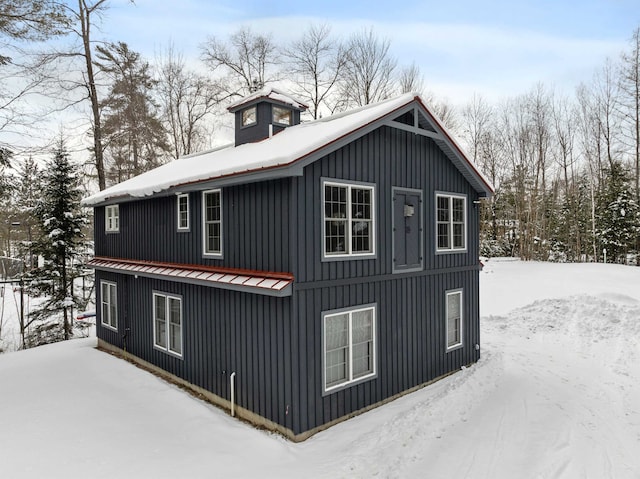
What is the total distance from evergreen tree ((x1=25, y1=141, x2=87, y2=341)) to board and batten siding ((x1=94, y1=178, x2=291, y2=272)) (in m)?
5.42

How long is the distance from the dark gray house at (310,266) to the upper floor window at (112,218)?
4.49 ft

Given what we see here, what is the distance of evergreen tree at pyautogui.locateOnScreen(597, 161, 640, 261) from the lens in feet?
81.6

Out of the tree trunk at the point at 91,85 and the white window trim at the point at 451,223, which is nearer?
the white window trim at the point at 451,223

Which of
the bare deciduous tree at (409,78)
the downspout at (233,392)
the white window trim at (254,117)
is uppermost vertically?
the bare deciduous tree at (409,78)

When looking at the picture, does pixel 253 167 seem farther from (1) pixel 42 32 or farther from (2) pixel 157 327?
(1) pixel 42 32

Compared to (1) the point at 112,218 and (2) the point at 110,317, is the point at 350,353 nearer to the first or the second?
(2) the point at 110,317

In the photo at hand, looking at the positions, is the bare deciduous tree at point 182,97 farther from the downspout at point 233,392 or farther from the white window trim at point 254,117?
the downspout at point 233,392

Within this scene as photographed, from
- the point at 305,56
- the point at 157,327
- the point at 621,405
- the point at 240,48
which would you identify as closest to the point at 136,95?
the point at 240,48

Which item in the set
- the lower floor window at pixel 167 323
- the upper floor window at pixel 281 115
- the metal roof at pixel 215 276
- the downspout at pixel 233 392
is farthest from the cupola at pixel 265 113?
the downspout at pixel 233 392

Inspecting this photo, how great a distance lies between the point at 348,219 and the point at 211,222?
3.12m

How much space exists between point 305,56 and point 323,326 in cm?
2053

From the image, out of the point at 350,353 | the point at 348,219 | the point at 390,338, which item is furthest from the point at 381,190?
A: the point at 350,353

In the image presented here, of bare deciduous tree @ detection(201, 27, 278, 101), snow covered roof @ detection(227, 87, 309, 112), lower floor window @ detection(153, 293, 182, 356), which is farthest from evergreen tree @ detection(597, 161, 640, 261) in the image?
lower floor window @ detection(153, 293, 182, 356)

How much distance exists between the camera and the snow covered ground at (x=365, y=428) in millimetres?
5867
